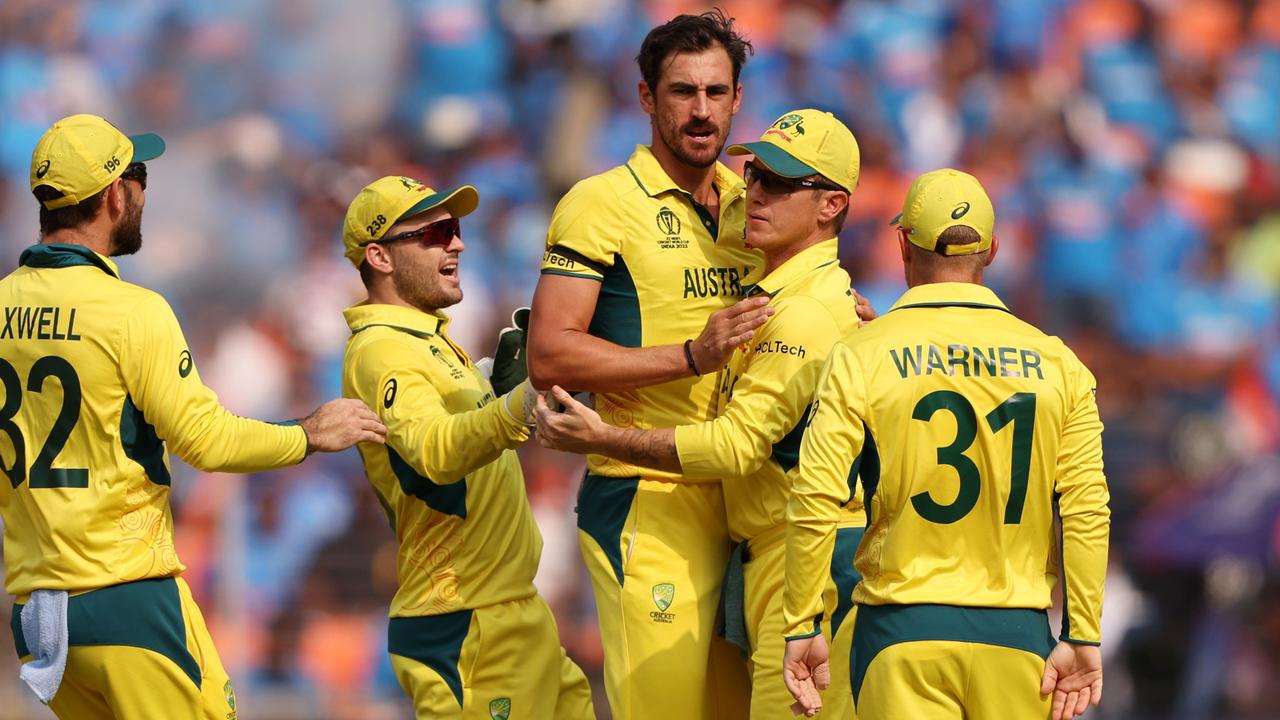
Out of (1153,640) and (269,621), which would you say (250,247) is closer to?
(269,621)

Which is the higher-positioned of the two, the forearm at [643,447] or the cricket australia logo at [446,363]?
the cricket australia logo at [446,363]

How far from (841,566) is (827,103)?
7.98m

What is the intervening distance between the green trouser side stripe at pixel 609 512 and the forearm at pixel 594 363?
14.5 inches

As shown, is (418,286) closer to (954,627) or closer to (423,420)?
(423,420)

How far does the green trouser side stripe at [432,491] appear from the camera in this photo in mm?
6121

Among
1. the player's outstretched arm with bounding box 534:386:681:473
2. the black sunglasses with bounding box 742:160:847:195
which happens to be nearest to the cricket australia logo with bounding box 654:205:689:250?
the black sunglasses with bounding box 742:160:847:195

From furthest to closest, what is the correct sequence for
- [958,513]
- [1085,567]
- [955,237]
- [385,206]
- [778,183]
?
1. [385,206]
2. [778,183]
3. [955,237]
4. [958,513]
5. [1085,567]

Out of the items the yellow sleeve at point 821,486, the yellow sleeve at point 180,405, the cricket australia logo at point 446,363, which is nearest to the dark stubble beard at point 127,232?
the yellow sleeve at point 180,405

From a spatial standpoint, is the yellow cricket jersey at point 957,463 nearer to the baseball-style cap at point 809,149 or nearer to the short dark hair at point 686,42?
the baseball-style cap at point 809,149

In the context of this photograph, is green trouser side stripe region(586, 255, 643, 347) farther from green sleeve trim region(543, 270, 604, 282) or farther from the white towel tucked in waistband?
the white towel tucked in waistband

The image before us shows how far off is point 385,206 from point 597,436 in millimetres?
1400

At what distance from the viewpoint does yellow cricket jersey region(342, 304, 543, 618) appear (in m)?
6.03

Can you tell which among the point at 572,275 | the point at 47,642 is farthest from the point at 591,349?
the point at 47,642

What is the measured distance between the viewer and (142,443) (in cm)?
550
